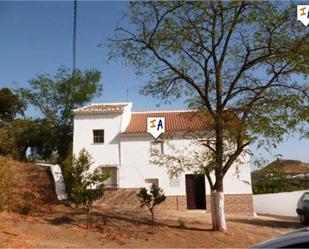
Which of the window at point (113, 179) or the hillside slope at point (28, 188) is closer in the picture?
the hillside slope at point (28, 188)

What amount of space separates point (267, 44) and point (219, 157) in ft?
16.8

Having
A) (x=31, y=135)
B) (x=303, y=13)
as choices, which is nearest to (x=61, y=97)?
(x=31, y=135)

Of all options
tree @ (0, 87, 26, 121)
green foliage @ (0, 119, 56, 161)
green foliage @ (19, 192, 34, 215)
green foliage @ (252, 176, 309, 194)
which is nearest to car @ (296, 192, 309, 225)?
green foliage @ (252, 176, 309, 194)

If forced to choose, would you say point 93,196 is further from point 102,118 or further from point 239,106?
point 102,118

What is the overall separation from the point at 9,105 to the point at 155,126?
45.6 ft

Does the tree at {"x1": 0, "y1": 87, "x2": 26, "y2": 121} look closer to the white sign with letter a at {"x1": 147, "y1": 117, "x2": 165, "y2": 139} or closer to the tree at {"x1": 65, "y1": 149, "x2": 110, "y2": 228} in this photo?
the white sign with letter a at {"x1": 147, "y1": 117, "x2": 165, "y2": 139}

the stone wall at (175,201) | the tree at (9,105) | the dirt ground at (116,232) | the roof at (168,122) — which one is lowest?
the dirt ground at (116,232)

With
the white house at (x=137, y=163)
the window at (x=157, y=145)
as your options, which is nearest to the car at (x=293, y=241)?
the white house at (x=137, y=163)

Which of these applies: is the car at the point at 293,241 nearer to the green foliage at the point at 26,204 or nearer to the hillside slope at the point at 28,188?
the hillside slope at the point at 28,188

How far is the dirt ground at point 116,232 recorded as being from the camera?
16359mm

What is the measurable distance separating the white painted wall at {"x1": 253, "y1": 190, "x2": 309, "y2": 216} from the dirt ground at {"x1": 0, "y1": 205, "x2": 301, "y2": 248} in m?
8.78

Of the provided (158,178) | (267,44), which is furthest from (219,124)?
(158,178)

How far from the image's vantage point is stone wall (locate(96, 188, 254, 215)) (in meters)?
28.2

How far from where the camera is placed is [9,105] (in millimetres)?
36125
